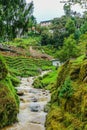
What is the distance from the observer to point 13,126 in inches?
816

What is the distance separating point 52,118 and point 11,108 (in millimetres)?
3637

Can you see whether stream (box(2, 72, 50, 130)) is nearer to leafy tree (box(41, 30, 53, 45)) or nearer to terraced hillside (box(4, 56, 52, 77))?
terraced hillside (box(4, 56, 52, 77))

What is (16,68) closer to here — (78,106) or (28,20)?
(28,20)

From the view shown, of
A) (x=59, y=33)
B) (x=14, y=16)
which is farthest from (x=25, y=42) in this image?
(x=14, y=16)

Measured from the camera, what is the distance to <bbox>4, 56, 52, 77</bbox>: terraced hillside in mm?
64812

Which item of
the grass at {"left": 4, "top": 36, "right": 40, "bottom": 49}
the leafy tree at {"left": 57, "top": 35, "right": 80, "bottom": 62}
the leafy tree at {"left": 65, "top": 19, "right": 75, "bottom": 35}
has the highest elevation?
the leafy tree at {"left": 65, "top": 19, "right": 75, "bottom": 35}

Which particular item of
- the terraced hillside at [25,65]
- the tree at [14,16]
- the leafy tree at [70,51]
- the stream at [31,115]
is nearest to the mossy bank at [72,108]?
the stream at [31,115]

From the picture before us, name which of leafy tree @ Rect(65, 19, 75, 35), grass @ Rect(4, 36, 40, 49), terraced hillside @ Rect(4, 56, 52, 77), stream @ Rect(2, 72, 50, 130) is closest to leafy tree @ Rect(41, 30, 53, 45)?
grass @ Rect(4, 36, 40, 49)

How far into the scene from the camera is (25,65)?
7288 cm

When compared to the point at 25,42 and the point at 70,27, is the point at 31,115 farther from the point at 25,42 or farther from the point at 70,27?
the point at 25,42

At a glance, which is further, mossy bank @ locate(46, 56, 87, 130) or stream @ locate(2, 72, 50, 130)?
stream @ locate(2, 72, 50, 130)

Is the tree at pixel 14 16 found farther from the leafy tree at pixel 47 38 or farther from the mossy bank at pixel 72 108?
the leafy tree at pixel 47 38

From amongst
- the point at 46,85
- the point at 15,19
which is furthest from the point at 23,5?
the point at 46,85

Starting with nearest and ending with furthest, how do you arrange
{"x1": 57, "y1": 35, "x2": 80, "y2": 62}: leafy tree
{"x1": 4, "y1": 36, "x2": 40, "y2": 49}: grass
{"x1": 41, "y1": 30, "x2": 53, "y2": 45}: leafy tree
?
{"x1": 57, "y1": 35, "x2": 80, "y2": 62}: leafy tree
{"x1": 4, "y1": 36, "x2": 40, "y2": 49}: grass
{"x1": 41, "y1": 30, "x2": 53, "y2": 45}: leafy tree
